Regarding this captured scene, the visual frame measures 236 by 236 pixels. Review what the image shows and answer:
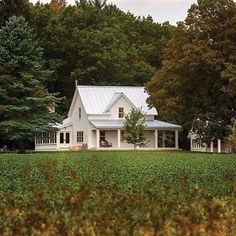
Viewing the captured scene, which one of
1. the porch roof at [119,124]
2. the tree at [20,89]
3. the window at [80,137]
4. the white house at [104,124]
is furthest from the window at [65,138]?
the tree at [20,89]

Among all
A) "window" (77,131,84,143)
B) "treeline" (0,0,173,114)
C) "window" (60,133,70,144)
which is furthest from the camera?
"treeline" (0,0,173,114)

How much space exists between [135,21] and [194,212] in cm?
Answer: 7270

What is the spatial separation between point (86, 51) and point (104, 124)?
38.7ft

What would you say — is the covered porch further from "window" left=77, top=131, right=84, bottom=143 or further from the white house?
"window" left=77, top=131, right=84, bottom=143

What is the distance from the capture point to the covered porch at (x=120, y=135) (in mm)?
59219

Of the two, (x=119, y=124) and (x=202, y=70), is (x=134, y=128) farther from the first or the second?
(x=202, y=70)

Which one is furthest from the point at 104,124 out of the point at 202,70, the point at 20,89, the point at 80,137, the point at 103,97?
the point at 20,89

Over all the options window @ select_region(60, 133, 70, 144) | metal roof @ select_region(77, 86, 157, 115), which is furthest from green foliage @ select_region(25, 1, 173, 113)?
window @ select_region(60, 133, 70, 144)

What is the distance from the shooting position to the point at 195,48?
149 ft

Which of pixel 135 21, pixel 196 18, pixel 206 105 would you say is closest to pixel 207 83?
pixel 206 105

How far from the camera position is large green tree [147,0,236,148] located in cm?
4569

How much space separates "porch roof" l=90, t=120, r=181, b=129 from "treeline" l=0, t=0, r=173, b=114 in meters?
8.81

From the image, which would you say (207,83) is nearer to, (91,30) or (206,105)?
(206,105)

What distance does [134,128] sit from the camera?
55.9m
